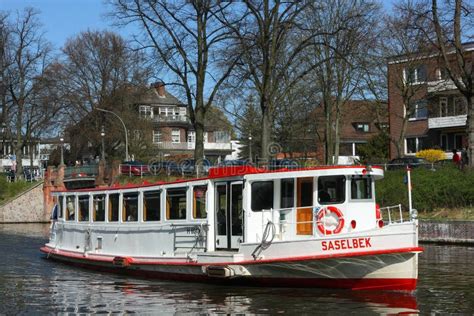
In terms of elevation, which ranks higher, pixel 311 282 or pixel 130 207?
pixel 130 207

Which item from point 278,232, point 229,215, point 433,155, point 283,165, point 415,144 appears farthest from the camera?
point 415,144

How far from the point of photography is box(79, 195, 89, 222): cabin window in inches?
1052

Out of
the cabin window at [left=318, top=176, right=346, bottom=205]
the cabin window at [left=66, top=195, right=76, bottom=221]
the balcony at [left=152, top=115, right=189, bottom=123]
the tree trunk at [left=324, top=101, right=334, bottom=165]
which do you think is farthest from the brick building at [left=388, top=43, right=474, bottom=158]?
the balcony at [left=152, top=115, right=189, bottom=123]

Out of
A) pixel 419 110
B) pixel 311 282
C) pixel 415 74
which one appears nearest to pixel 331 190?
pixel 311 282

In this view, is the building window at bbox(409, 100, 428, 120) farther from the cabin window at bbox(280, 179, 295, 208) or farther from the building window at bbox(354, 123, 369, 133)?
the cabin window at bbox(280, 179, 295, 208)

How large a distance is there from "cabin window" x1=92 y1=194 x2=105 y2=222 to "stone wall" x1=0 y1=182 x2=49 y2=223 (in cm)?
3847

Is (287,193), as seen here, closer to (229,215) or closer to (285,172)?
(285,172)

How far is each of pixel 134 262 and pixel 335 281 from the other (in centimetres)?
692

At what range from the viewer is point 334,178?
62.5ft

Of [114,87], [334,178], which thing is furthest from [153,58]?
[114,87]

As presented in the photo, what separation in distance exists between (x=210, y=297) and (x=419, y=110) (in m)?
48.5

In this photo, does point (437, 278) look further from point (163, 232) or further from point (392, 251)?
point (163, 232)

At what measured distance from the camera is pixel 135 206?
924 inches

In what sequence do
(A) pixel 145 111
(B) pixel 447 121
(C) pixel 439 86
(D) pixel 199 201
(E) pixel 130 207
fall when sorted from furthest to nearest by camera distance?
(A) pixel 145 111 < (B) pixel 447 121 < (C) pixel 439 86 < (E) pixel 130 207 < (D) pixel 199 201
